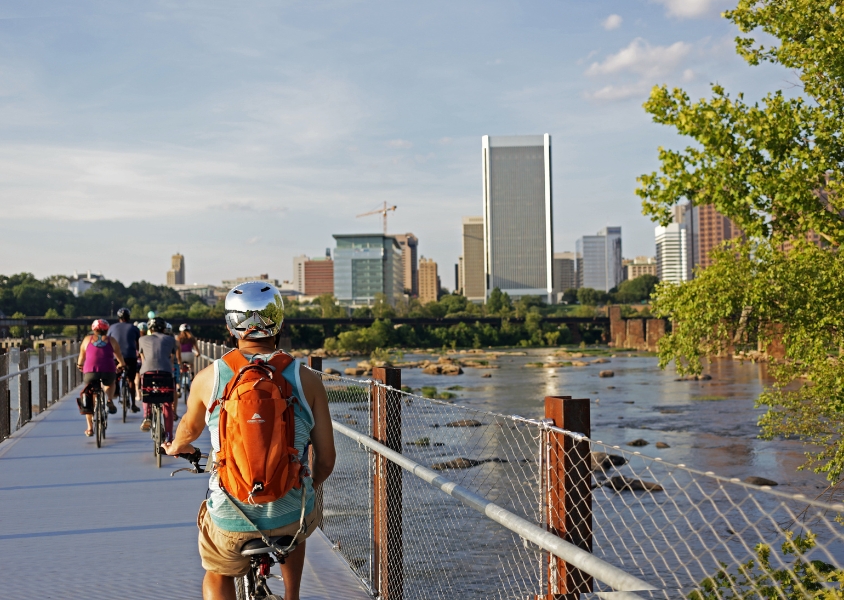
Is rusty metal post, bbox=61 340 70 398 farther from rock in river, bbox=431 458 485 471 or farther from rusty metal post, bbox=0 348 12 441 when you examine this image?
rock in river, bbox=431 458 485 471

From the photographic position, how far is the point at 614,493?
21828mm

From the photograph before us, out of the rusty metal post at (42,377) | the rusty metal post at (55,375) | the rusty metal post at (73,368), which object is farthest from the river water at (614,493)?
the rusty metal post at (73,368)

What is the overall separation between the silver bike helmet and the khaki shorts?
682 mm

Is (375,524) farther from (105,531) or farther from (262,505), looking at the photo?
(262,505)

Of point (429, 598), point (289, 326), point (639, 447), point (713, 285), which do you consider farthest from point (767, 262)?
point (289, 326)

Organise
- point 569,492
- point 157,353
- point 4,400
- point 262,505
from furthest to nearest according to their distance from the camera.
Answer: point 4,400 < point 157,353 < point 569,492 < point 262,505

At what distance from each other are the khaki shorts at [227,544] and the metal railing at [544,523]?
76 cm

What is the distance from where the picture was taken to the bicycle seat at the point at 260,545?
10.6 ft

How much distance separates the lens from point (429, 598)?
14.2m

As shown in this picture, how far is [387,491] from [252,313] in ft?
8.32

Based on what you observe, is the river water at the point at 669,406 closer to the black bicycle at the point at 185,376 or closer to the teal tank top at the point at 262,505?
the black bicycle at the point at 185,376

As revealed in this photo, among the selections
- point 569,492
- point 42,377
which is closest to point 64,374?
point 42,377

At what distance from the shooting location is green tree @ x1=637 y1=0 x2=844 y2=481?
1670 centimetres

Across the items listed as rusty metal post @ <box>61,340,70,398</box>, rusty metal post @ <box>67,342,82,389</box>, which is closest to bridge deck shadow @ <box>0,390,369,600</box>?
rusty metal post @ <box>61,340,70,398</box>
